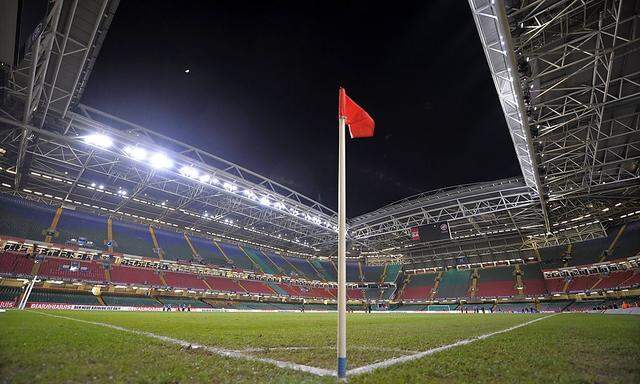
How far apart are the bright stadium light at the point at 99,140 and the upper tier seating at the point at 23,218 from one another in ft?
75.2

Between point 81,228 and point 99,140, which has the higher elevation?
point 99,140

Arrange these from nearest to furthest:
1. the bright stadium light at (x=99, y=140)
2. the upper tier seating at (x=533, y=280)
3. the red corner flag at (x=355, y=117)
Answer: the red corner flag at (x=355, y=117)
the bright stadium light at (x=99, y=140)
the upper tier seating at (x=533, y=280)

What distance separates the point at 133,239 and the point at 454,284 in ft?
203

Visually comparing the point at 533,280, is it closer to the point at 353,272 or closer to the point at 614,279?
the point at 614,279

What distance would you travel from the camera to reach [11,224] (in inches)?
1398

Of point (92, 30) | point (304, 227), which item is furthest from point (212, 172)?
point (304, 227)

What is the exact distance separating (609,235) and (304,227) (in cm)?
4860

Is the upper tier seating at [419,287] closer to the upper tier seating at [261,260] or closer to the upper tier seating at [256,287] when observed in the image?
the upper tier seating at [261,260]

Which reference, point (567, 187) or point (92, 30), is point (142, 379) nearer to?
point (92, 30)

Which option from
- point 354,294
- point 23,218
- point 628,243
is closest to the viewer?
point 23,218

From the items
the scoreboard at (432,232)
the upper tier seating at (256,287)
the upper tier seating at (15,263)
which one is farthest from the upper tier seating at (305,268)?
the upper tier seating at (15,263)

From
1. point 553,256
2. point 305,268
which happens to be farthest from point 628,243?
point 305,268

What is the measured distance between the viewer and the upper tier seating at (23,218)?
3522cm

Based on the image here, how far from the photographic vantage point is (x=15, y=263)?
109ft
